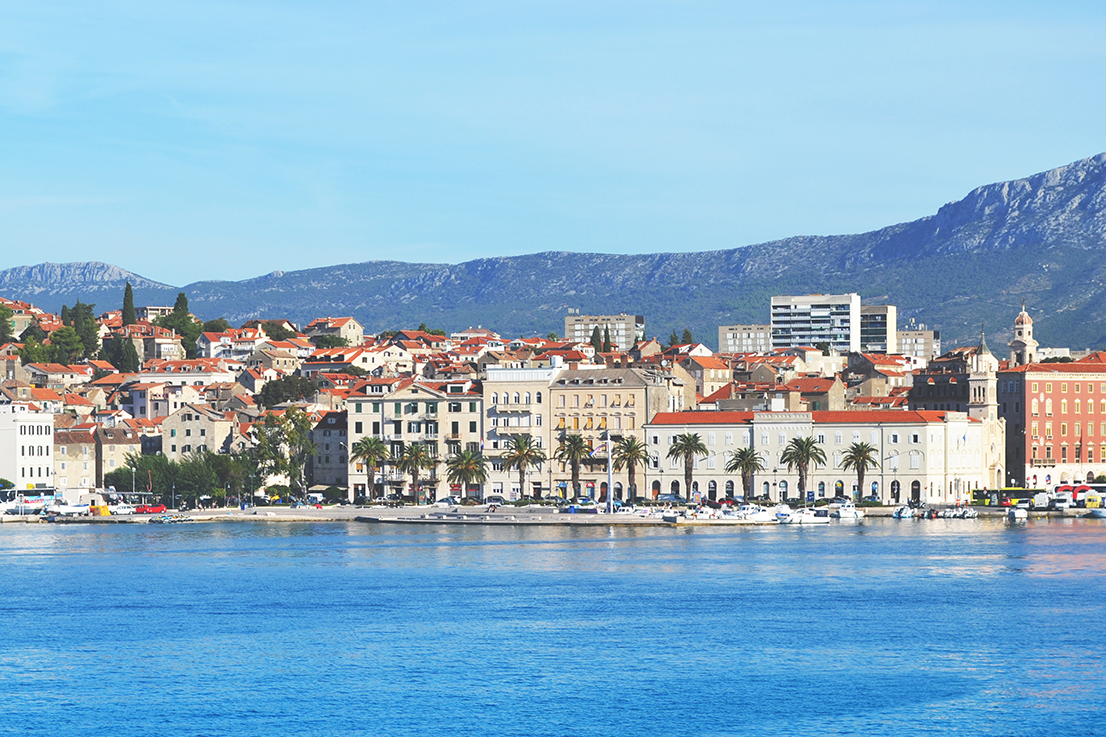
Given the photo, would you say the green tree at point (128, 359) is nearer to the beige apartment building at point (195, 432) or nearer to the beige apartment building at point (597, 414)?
the beige apartment building at point (195, 432)

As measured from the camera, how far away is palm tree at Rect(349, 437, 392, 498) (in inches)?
4941

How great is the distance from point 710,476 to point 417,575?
5086 cm

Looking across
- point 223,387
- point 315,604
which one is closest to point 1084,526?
point 315,604

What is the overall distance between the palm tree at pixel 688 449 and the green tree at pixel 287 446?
27000 millimetres

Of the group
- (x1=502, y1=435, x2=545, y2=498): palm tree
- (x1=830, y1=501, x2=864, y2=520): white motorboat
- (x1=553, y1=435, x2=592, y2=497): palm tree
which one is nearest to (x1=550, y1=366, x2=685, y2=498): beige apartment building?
(x1=553, y1=435, x2=592, y2=497): palm tree

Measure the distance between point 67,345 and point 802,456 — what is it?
98942 mm

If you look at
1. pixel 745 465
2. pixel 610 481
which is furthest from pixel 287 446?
pixel 745 465

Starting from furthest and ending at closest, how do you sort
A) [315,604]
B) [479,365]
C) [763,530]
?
1. [479,365]
2. [763,530]
3. [315,604]

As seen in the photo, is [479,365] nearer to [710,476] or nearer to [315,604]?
[710,476]

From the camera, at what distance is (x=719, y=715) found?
1753 inches

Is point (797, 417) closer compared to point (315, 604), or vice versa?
point (315, 604)

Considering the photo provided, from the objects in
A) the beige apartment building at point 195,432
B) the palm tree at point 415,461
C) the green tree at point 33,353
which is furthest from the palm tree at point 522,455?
the green tree at point 33,353

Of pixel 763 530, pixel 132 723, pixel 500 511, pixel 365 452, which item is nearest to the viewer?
pixel 132 723

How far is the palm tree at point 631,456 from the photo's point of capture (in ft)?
395
